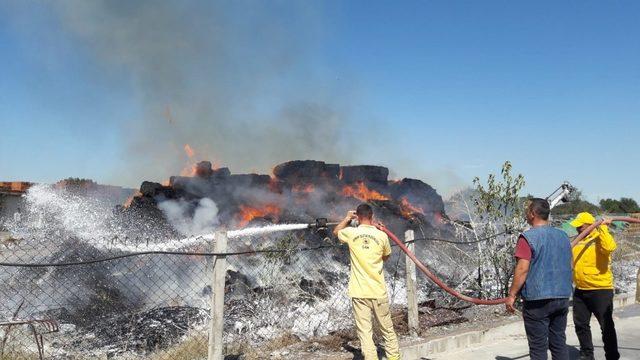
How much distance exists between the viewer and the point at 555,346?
390cm

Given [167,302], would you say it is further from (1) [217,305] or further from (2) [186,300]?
(1) [217,305]

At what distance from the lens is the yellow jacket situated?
4746mm

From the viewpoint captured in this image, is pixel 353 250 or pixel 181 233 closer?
pixel 353 250

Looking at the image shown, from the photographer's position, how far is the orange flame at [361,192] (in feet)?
61.9

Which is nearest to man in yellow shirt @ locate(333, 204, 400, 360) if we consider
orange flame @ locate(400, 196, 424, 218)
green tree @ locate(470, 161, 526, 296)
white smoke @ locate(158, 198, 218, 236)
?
green tree @ locate(470, 161, 526, 296)

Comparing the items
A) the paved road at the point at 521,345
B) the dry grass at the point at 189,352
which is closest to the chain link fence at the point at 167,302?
the dry grass at the point at 189,352

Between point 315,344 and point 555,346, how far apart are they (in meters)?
2.59

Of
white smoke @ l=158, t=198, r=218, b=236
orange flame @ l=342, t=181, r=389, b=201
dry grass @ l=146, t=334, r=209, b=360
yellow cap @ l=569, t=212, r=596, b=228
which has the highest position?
orange flame @ l=342, t=181, r=389, b=201

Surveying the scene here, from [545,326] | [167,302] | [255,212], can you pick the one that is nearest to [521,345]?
[545,326]

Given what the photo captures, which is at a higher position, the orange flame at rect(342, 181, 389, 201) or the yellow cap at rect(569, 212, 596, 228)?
the orange flame at rect(342, 181, 389, 201)

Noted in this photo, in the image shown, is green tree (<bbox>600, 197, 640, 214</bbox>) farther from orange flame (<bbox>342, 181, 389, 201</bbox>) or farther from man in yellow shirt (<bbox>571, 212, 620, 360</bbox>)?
man in yellow shirt (<bbox>571, 212, 620, 360</bbox>)

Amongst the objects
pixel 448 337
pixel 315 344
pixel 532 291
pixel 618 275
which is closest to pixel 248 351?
pixel 315 344

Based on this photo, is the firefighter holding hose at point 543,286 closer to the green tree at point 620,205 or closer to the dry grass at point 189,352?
the dry grass at point 189,352

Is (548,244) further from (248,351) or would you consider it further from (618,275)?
(618,275)
